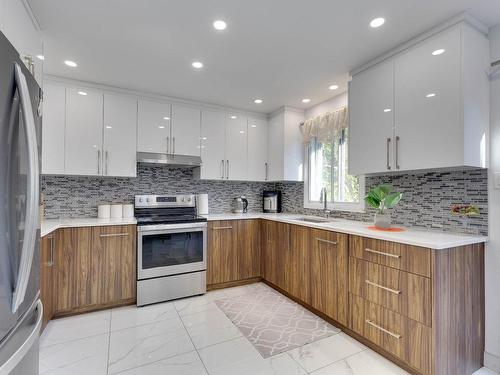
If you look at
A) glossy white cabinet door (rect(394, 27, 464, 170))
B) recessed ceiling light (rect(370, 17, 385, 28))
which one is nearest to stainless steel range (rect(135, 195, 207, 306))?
glossy white cabinet door (rect(394, 27, 464, 170))

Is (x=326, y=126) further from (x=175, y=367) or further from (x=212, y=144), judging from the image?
(x=175, y=367)

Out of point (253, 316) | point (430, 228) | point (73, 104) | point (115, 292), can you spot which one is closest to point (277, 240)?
point (253, 316)

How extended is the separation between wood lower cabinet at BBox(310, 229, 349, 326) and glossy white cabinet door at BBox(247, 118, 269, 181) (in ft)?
4.71

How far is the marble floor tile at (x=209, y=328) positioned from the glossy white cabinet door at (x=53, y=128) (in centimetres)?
198

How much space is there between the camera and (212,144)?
3.44 metres

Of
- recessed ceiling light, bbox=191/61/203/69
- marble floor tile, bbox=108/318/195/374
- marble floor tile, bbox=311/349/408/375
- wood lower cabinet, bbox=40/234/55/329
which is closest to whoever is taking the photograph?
marble floor tile, bbox=311/349/408/375

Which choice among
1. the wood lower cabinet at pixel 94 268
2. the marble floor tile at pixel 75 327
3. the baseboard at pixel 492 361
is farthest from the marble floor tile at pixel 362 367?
the wood lower cabinet at pixel 94 268

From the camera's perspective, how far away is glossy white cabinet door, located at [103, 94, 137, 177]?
2871 millimetres

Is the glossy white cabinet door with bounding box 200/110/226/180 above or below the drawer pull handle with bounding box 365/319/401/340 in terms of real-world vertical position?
above

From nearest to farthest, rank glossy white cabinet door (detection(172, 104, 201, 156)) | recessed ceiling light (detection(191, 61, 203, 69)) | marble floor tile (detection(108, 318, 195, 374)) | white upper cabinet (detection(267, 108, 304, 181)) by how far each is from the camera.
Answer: marble floor tile (detection(108, 318, 195, 374)) → recessed ceiling light (detection(191, 61, 203, 69)) → glossy white cabinet door (detection(172, 104, 201, 156)) → white upper cabinet (detection(267, 108, 304, 181))

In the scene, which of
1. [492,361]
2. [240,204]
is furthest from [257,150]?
[492,361]

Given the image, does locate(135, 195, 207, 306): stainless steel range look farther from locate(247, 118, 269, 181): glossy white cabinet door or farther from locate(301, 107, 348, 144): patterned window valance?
locate(301, 107, 348, 144): patterned window valance

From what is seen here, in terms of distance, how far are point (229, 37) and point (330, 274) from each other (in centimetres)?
210

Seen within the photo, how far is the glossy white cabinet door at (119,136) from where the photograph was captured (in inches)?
113
